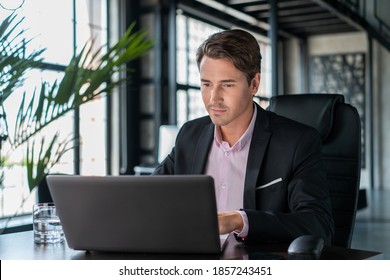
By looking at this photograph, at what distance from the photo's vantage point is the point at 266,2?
10.5m

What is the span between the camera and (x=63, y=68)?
6.93 m

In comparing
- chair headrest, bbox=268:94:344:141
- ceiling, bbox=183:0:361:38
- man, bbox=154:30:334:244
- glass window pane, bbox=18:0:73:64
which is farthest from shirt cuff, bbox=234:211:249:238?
ceiling, bbox=183:0:361:38

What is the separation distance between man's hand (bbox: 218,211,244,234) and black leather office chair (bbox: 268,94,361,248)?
0.76 metres

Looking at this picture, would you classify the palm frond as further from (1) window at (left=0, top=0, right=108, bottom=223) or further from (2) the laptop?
(1) window at (left=0, top=0, right=108, bottom=223)

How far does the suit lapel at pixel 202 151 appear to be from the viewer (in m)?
1.95

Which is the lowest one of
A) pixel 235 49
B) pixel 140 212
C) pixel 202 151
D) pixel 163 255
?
pixel 163 255

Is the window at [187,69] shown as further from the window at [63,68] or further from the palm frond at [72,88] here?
the palm frond at [72,88]

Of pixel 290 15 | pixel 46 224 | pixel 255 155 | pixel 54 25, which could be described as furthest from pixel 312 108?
pixel 290 15

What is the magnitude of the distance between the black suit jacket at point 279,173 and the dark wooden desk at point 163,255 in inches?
2.9

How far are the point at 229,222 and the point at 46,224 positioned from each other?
22.2 inches

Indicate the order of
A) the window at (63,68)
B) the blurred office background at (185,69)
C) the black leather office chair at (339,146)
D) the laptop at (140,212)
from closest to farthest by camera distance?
the laptop at (140,212)
the black leather office chair at (339,146)
the window at (63,68)
the blurred office background at (185,69)

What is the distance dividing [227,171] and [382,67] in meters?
11.3

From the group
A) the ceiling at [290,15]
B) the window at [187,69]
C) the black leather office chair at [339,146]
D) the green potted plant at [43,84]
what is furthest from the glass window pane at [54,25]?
the black leather office chair at [339,146]

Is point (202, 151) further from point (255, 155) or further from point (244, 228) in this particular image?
point (244, 228)
